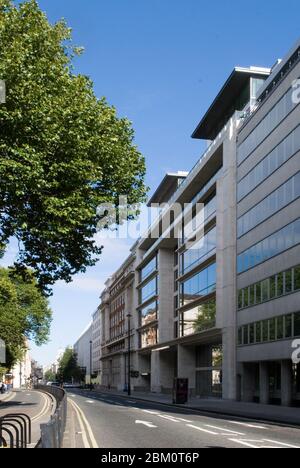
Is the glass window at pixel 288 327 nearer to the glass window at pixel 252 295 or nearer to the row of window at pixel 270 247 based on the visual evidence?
the row of window at pixel 270 247

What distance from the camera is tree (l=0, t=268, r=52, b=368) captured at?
6988 cm

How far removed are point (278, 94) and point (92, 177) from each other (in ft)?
77.6

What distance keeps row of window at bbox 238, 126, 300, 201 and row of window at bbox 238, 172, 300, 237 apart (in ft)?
5.37

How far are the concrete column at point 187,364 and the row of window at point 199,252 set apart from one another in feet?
27.4

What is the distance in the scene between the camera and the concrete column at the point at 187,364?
64000mm

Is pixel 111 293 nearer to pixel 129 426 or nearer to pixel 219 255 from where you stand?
pixel 219 255

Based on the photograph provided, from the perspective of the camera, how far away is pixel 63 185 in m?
23.1

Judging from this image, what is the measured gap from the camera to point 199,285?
59562mm

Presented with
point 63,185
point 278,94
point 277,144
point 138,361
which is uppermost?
point 278,94

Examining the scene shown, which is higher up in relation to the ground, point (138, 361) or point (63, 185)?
point (63, 185)

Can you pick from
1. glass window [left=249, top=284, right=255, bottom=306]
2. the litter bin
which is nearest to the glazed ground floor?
glass window [left=249, top=284, right=255, bottom=306]

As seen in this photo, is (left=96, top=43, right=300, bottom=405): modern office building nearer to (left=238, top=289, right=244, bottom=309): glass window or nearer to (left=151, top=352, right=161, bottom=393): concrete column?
(left=238, top=289, right=244, bottom=309): glass window

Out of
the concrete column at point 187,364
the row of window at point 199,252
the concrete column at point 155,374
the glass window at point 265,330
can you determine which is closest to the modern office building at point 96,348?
the concrete column at point 155,374
